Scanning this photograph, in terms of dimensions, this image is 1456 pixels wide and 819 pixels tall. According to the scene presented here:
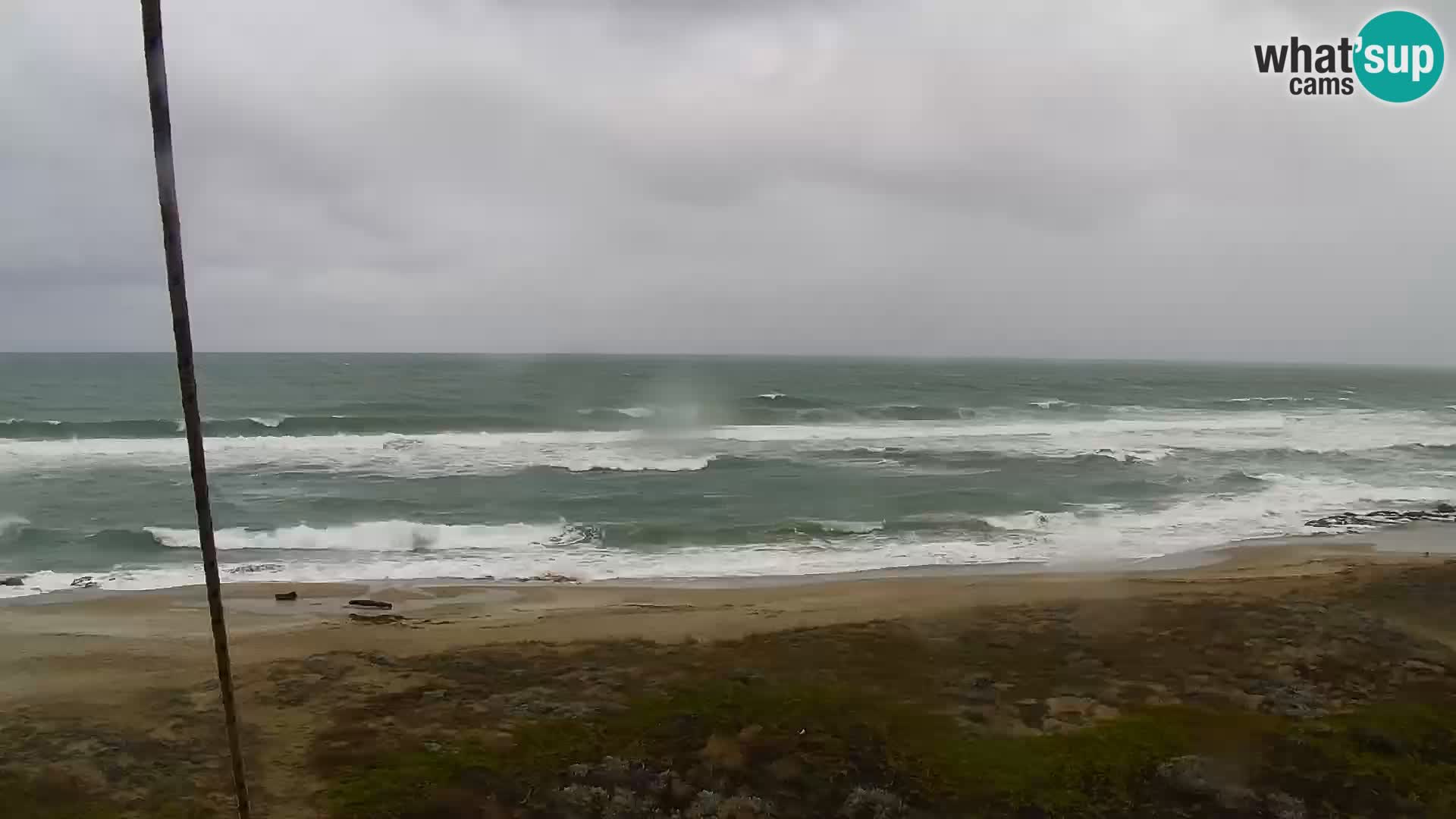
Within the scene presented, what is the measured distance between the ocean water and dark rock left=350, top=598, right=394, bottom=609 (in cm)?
204

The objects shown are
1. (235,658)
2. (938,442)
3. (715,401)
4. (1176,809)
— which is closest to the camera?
(1176,809)

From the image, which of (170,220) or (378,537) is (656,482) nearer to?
(378,537)

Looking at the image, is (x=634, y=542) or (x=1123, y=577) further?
(x=634, y=542)

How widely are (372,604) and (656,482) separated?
37.0 ft

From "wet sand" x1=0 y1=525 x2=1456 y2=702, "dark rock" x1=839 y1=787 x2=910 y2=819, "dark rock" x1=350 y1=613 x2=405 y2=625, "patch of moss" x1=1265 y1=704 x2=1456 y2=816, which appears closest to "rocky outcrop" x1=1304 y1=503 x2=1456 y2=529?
"wet sand" x1=0 y1=525 x2=1456 y2=702

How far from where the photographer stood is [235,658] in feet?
28.1

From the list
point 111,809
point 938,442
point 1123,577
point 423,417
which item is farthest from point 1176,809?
point 423,417

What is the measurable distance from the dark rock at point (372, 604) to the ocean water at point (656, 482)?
2.04 m

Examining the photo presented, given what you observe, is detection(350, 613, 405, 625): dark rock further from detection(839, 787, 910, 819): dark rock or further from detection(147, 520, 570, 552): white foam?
detection(839, 787, 910, 819): dark rock

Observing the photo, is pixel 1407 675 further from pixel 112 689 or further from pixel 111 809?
pixel 112 689

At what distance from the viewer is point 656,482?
72.5 feet

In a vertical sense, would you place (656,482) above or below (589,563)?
above

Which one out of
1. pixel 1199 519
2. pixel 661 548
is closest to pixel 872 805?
pixel 661 548

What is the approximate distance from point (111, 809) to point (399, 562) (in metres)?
8.76
